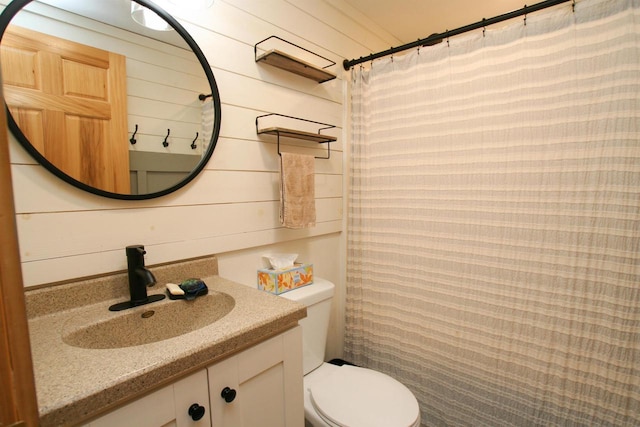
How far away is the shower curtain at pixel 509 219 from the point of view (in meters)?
1.14

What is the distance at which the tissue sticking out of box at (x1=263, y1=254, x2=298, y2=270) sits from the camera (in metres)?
1.45

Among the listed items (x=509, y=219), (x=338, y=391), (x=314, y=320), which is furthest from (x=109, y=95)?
(x=509, y=219)

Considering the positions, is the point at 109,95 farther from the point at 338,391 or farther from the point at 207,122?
the point at 338,391

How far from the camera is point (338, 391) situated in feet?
4.16

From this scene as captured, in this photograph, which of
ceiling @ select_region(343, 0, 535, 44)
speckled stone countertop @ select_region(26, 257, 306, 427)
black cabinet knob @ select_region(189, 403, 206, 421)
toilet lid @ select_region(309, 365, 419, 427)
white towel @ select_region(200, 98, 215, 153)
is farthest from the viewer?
ceiling @ select_region(343, 0, 535, 44)

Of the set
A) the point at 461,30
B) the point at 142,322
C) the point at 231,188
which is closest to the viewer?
the point at 142,322

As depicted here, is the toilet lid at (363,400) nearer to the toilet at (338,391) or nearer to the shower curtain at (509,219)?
the toilet at (338,391)

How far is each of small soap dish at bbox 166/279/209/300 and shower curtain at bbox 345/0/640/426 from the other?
105 cm

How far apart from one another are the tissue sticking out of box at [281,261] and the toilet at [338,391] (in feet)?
0.42

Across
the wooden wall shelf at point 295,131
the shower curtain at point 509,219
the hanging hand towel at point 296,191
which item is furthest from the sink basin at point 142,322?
the shower curtain at point 509,219

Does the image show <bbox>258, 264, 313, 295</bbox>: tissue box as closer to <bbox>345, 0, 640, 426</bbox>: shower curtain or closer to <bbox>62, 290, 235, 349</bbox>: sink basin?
<bbox>62, 290, 235, 349</bbox>: sink basin

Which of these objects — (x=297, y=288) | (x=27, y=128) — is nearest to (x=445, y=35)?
(x=297, y=288)

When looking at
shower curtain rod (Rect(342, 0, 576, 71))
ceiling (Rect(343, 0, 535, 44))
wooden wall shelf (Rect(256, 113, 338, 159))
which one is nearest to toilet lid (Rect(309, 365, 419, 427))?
wooden wall shelf (Rect(256, 113, 338, 159))

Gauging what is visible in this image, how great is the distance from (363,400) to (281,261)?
2.25 feet
